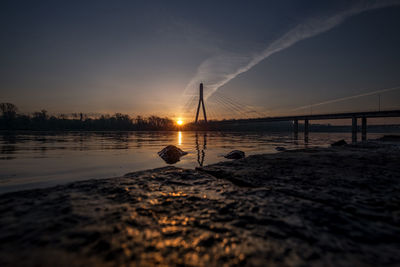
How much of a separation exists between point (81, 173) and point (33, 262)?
4.14 metres

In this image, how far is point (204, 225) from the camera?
1204mm

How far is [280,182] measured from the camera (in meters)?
2.20

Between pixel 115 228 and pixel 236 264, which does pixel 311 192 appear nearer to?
pixel 236 264

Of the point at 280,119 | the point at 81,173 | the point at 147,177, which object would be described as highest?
the point at 280,119

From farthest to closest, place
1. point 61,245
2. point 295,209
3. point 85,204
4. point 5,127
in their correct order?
point 5,127 < point 85,204 < point 295,209 < point 61,245

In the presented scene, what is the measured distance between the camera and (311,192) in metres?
1.80

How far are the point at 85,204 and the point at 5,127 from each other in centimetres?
7267

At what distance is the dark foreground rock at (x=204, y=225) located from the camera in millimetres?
861

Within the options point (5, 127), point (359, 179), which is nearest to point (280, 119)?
point (359, 179)

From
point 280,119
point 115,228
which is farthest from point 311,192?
point 280,119

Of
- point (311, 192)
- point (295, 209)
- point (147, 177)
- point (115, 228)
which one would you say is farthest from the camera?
point (147, 177)

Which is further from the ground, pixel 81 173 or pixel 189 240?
pixel 189 240

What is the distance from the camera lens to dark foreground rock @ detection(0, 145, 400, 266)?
0.86 meters

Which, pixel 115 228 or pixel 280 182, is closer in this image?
pixel 115 228
